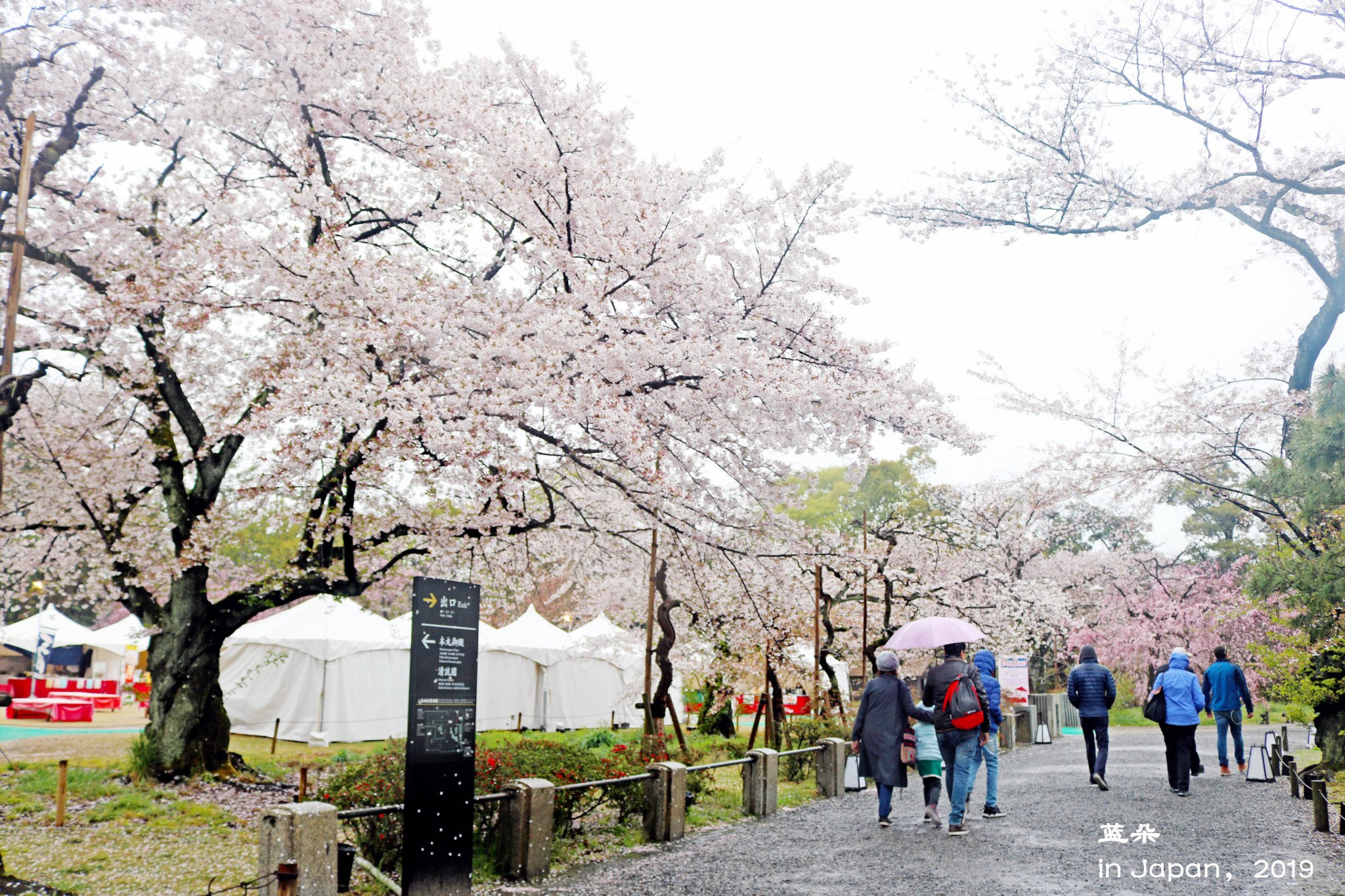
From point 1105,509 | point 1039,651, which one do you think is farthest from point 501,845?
point 1105,509

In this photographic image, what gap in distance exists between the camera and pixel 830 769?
12664mm

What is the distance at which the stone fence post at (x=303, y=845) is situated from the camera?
5.69 metres

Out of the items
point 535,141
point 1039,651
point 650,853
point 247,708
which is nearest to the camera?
point 650,853

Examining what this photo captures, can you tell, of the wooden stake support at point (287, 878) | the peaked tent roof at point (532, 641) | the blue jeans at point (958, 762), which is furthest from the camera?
the peaked tent roof at point (532, 641)

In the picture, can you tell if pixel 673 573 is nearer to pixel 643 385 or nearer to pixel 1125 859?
pixel 643 385

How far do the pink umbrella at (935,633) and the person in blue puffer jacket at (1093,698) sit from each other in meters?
1.51

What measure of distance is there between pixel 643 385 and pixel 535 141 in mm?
2900

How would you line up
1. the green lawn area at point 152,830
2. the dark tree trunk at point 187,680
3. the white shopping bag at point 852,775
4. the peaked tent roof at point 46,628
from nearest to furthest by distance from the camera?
the green lawn area at point 152,830 → the dark tree trunk at point 187,680 → the white shopping bag at point 852,775 → the peaked tent roof at point 46,628

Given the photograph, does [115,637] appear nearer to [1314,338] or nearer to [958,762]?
[958,762]

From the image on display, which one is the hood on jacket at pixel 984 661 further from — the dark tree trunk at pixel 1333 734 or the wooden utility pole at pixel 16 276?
the wooden utility pole at pixel 16 276

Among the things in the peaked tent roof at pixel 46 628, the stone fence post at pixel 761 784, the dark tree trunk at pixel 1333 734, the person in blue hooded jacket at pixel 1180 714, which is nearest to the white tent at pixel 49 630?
the peaked tent roof at pixel 46 628

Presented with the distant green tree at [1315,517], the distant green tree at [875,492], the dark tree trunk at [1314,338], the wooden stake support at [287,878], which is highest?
the distant green tree at [875,492]

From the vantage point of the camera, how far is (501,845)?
752 centimetres

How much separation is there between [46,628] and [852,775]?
26.5 m
